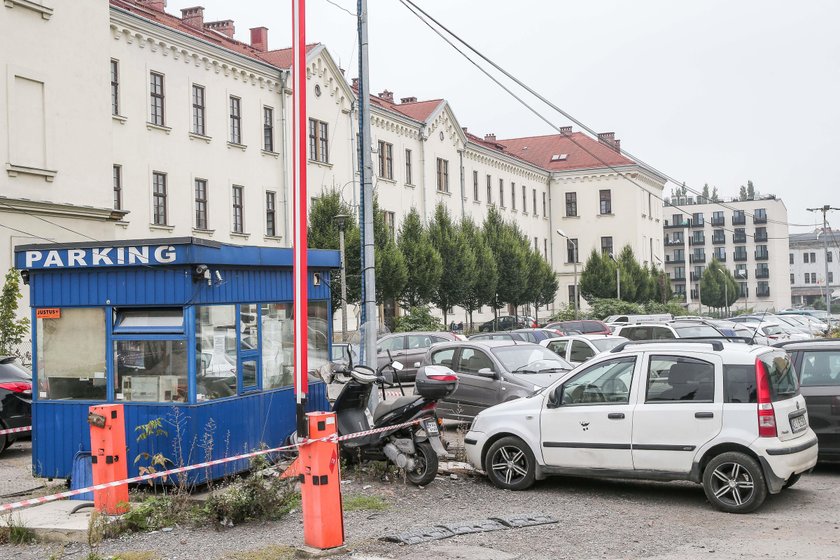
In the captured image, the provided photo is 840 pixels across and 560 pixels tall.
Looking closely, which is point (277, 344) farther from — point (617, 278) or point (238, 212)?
point (617, 278)

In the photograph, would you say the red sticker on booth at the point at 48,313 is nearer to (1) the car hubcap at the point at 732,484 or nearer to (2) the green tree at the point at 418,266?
(1) the car hubcap at the point at 732,484

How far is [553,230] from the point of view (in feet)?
251

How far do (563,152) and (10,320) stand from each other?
60617mm

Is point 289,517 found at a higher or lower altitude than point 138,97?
lower

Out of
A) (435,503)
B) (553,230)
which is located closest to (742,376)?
(435,503)

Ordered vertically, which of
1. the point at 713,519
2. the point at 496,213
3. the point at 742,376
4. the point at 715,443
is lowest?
the point at 713,519

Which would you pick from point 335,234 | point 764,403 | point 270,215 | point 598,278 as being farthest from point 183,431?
point 598,278

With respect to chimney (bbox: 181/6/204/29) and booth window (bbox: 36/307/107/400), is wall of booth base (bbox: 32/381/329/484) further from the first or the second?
chimney (bbox: 181/6/204/29)

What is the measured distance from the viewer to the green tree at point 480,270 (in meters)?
50.9

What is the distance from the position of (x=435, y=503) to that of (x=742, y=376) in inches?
135

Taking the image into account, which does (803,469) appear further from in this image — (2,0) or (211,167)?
(211,167)

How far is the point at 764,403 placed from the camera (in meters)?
9.74

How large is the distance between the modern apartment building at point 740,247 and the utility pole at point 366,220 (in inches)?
4907

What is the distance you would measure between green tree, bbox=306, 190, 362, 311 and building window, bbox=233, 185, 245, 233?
2.72 metres
